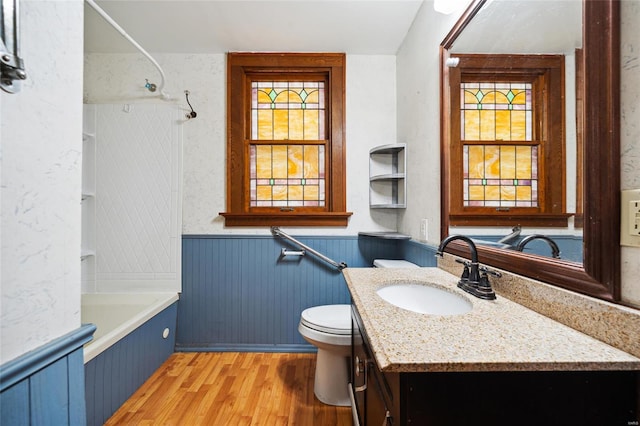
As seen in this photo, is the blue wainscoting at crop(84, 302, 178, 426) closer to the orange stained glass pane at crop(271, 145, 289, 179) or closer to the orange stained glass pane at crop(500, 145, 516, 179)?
the orange stained glass pane at crop(271, 145, 289, 179)

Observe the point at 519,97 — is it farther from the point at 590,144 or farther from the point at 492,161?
the point at 590,144

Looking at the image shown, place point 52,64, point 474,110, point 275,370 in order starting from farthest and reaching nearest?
point 275,370, point 474,110, point 52,64

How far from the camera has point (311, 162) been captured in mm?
2299

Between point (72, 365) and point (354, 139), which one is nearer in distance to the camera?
point (72, 365)

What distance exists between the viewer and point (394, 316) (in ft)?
2.56

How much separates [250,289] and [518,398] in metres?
1.91

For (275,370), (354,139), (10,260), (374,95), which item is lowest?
(275,370)

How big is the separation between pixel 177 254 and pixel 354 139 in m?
1.63

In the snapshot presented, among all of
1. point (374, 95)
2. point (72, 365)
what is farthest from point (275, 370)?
point (374, 95)

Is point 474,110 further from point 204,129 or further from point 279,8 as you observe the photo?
point 204,129

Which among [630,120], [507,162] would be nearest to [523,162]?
[507,162]

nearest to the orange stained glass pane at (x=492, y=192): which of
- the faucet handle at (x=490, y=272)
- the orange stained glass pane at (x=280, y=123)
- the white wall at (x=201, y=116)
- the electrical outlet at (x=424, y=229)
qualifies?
the faucet handle at (x=490, y=272)

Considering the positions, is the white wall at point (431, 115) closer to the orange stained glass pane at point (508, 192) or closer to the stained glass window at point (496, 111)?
the stained glass window at point (496, 111)

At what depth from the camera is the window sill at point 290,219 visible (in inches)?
87.4
